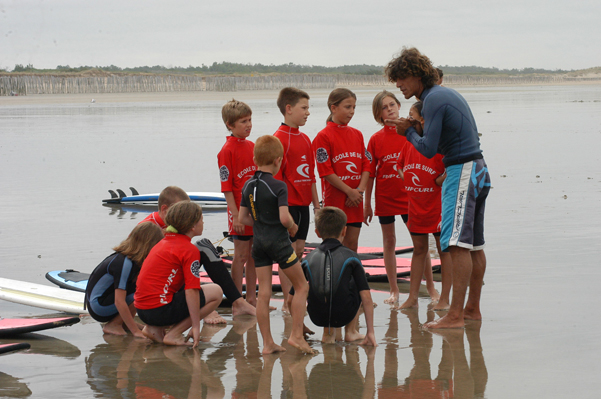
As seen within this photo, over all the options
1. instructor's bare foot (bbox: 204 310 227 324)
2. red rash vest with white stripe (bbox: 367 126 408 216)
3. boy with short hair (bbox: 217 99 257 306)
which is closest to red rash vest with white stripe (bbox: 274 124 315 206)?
boy with short hair (bbox: 217 99 257 306)

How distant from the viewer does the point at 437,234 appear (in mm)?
5605

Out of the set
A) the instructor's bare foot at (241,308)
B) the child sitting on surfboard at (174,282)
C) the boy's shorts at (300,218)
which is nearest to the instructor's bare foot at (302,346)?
the child sitting on surfboard at (174,282)

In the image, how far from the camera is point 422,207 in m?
5.45

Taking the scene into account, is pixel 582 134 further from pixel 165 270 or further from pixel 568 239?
pixel 165 270

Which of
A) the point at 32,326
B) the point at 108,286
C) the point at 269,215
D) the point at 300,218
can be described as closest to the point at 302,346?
the point at 269,215

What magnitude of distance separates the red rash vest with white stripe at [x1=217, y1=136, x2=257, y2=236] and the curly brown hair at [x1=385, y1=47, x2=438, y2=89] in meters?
1.44

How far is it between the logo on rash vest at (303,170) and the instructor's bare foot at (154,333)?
172 centimetres

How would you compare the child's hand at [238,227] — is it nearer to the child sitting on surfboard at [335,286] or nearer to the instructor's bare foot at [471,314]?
the child sitting on surfboard at [335,286]

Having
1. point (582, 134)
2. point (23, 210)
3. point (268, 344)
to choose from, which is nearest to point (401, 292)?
point (268, 344)

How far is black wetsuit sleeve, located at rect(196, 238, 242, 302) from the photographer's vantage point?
5.11 metres

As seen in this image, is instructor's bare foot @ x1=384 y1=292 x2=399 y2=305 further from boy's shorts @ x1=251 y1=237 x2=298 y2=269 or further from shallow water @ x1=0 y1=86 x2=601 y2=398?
boy's shorts @ x1=251 y1=237 x2=298 y2=269

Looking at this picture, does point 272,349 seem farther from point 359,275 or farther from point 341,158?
point 341,158

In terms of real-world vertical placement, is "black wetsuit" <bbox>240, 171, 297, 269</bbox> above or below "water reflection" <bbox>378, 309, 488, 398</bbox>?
above

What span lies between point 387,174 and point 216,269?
71.6 inches
